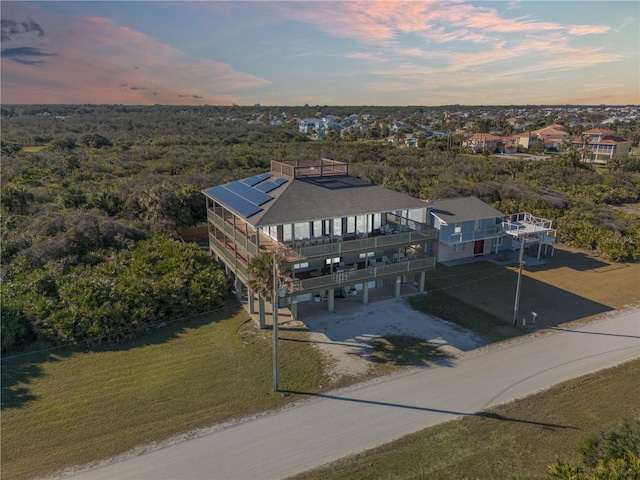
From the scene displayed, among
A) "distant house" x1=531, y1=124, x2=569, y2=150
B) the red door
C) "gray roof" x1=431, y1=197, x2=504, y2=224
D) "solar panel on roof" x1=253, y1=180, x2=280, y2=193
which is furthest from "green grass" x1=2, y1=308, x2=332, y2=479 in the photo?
"distant house" x1=531, y1=124, x2=569, y2=150

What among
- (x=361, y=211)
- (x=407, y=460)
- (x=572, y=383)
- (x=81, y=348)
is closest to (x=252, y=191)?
(x=361, y=211)

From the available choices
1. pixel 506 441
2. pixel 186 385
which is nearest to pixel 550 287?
pixel 506 441

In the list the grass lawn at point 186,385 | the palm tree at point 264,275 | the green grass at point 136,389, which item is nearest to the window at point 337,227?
the palm tree at point 264,275

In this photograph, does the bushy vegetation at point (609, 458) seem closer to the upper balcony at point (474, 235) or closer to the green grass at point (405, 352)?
the green grass at point (405, 352)

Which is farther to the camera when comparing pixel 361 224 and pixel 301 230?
pixel 361 224

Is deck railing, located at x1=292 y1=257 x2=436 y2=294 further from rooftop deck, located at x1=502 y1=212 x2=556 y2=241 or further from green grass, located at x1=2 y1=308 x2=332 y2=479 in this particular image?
rooftop deck, located at x1=502 y1=212 x2=556 y2=241

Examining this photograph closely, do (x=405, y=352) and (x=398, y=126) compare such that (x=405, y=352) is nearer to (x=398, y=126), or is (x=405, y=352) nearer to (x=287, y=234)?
(x=287, y=234)
